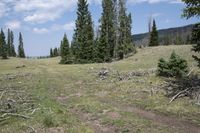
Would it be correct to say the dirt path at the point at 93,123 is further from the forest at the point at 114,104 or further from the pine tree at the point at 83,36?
the pine tree at the point at 83,36

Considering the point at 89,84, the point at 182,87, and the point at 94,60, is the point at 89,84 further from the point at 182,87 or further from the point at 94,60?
the point at 94,60

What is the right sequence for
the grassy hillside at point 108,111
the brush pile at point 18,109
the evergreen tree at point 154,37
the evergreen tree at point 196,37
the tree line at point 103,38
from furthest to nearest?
the evergreen tree at point 154,37
the tree line at point 103,38
the evergreen tree at point 196,37
the brush pile at point 18,109
the grassy hillside at point 108,111

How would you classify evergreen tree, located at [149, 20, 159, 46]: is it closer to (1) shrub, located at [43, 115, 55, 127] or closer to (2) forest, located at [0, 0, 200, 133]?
(2) forest, located at [0, 0, 200, 133]

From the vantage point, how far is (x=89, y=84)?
3569 cm

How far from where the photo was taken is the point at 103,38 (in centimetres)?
7375

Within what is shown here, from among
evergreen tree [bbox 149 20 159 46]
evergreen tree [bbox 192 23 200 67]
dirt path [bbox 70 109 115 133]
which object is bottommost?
dirt path [bbox 70 109 115 133]

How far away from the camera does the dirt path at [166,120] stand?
56.5ft

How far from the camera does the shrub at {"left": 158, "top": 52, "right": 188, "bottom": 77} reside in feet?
112

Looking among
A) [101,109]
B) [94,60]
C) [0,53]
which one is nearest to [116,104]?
[101,109]

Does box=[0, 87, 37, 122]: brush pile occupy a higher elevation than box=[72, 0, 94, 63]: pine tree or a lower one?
lower

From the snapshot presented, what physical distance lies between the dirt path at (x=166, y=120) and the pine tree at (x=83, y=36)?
167 ft

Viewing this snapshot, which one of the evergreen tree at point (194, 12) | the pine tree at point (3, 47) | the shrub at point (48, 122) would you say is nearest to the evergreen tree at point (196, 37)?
the evergreen tree at point (194, 12)

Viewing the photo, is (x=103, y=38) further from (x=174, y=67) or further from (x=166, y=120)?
(x=166, y=120)

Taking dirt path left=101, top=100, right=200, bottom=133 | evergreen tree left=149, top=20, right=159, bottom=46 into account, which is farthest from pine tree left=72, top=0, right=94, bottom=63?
dirt path left=101, top=100, right=200, bottom=133
